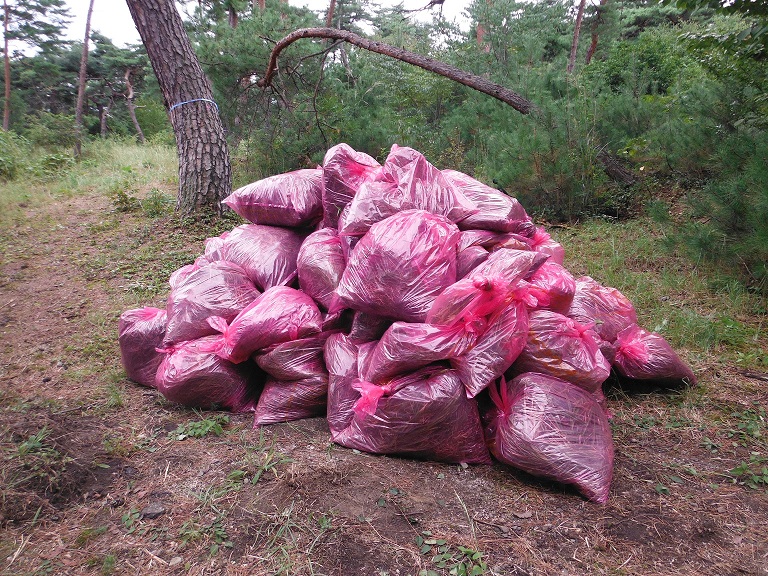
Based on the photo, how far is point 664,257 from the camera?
466 centimetres

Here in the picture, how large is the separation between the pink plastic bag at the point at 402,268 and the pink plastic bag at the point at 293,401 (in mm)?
458

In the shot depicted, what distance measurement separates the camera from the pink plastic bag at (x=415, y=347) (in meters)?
2.12

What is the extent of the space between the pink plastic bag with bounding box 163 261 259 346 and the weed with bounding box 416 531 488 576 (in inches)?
61.7

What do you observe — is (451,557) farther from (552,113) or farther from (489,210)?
(552,113)

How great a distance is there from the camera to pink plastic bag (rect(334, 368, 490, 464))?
2.15 meters

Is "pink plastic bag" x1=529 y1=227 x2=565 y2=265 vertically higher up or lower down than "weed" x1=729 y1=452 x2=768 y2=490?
higher up

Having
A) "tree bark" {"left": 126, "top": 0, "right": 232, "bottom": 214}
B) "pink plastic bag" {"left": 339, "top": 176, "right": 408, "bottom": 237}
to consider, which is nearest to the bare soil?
"pink plastic bag" {"left": 339, "top": 176, "right": 408, "bottom": 237}

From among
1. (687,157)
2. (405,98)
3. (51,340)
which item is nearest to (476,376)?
(51,340)

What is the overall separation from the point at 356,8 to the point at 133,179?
16.7 meters

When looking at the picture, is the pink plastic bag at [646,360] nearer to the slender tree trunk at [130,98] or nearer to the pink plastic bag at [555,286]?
the pink plastic bag at [555,286]

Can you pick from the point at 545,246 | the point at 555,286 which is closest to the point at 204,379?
the point at 555,286

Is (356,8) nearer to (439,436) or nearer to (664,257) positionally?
(664,257)

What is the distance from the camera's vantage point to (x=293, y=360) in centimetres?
258

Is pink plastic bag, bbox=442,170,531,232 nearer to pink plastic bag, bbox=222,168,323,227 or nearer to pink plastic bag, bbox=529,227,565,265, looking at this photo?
pink plastic bag, bbox=529,227,565,265
